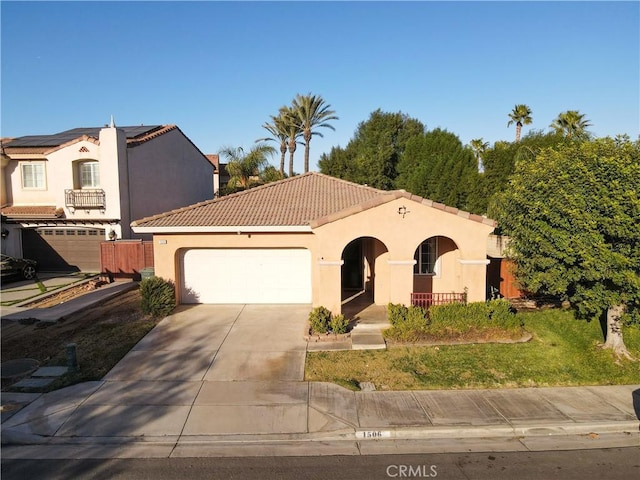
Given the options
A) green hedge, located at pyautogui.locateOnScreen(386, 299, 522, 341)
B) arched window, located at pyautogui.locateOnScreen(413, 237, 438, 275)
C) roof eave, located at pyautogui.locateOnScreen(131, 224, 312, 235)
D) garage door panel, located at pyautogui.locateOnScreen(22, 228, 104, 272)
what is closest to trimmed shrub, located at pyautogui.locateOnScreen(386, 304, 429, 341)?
green hedge, located at pyautogui.locateOnScreen(386, 299, 522, 341)

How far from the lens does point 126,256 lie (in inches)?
738

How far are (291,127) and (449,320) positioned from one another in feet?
96.3

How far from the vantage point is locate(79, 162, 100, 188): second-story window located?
21.0 metres

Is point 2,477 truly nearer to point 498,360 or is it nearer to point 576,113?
point 498,360

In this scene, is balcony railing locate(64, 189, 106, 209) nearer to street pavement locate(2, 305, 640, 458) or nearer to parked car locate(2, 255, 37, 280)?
parked car locate(2, 255, 37, 280)

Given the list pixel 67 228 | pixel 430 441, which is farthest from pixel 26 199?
pixel 430 441

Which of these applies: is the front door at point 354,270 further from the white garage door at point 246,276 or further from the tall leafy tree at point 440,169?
the tall leafy tree at point 440,169

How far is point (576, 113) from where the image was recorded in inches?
1505

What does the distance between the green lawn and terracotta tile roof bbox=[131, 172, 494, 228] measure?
3755 mm

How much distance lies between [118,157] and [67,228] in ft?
15.0

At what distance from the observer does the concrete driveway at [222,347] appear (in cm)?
957

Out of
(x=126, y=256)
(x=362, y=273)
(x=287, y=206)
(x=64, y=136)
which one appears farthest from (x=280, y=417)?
(x=64, y=136)

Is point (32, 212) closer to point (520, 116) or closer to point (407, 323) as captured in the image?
point (407, 323)

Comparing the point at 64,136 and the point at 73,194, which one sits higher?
the point at 64,136
